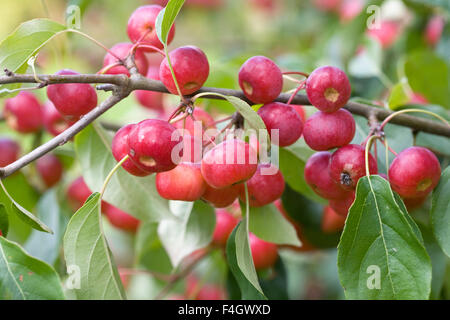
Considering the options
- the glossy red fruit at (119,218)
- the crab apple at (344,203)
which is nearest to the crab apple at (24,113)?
the glossy red fruit at (119,218)

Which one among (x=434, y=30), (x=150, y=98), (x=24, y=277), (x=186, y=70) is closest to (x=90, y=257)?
(x=24, y=277)

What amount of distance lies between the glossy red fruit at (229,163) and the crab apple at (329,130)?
0.12 metres

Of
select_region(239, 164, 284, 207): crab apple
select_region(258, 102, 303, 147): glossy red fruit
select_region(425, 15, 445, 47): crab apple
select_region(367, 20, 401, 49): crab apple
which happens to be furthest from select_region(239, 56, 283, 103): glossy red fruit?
select_region(367, 20, 401, 49): crab apple

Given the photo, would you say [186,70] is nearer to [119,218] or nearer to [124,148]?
[124,148]

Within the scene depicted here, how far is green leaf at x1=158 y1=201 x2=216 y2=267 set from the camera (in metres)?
1.11

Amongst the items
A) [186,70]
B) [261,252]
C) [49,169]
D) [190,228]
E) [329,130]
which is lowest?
[261,252]

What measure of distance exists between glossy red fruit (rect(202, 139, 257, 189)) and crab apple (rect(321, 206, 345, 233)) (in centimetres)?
51

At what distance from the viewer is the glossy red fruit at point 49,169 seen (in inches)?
56.0

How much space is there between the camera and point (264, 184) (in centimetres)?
92

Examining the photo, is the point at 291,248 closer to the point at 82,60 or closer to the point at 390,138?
the point at 390,138

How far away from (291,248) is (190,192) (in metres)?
0.65

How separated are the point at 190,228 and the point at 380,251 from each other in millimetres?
448

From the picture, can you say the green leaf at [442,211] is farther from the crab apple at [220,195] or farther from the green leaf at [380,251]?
the crab apple at [220,195]
